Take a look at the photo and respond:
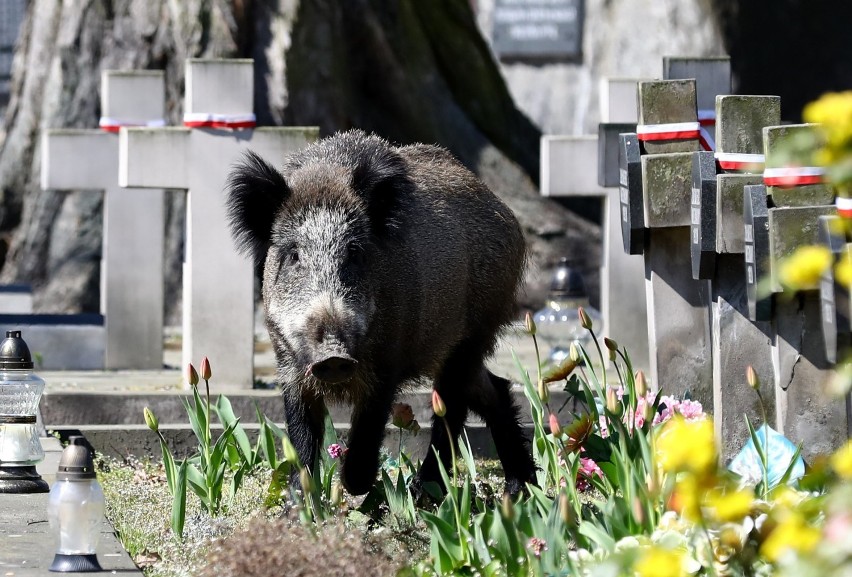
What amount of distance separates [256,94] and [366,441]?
7951mm

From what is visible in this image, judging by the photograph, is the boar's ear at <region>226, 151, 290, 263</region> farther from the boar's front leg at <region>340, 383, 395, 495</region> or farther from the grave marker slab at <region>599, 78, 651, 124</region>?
the grave marker slab at <region>599, 78, 651, 124</region>

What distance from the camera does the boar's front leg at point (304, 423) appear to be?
5.77 m

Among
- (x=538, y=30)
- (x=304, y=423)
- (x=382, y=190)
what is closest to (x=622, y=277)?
(x=382, y=190)

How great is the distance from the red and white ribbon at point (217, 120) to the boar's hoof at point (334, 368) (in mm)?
3962

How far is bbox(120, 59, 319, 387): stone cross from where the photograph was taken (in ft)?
28.5

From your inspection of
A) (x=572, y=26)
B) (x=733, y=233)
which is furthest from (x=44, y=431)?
(x=572, y=26)

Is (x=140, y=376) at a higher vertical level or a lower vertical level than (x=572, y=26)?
lower

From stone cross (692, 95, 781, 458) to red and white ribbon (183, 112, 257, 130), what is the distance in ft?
12.1

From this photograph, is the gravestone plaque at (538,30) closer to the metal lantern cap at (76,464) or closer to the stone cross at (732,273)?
the stone cross at (732,273)

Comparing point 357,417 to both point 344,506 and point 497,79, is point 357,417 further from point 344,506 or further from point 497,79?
point 497,79

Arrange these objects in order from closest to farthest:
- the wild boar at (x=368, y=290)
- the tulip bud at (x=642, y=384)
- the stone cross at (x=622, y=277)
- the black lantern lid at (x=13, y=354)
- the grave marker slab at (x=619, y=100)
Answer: the tulip bud at (x=642, y=384)
the wild boar at (x=368, y=290)
the black lantern lid at (x=13, y=354)
the stone cross at (x=622, y=277)
the grave marker slab at (x=619, y=100)

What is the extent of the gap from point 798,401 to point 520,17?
14.8 meters

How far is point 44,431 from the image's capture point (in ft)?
23.5

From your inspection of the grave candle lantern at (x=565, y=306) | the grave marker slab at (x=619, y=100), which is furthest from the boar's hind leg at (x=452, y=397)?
the grave marker slab at (x=619, y=100)
